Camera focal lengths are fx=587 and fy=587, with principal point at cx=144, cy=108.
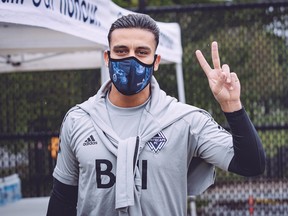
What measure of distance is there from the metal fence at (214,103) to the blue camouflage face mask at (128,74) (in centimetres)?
407

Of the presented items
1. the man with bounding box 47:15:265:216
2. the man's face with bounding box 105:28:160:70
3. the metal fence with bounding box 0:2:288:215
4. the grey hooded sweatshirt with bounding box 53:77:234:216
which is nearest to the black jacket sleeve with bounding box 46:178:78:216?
the man with bounding box 47:15:265:216

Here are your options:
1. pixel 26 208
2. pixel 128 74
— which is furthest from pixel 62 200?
pixel 26 208

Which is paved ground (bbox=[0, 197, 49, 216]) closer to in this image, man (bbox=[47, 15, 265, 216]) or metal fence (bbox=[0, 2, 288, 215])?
metal fence (bbox=[0, 2, 288, 215])

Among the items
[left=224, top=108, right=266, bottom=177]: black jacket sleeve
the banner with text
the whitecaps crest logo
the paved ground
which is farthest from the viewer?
the paved ground

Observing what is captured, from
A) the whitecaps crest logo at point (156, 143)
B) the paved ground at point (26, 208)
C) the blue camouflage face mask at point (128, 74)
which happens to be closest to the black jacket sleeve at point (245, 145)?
the whitecaps crest logo at point (156, 143)

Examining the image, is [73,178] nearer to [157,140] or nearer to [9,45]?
[157,140]

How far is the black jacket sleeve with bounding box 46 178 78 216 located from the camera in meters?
2.48

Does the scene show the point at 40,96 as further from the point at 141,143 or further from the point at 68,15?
the point at 141,143

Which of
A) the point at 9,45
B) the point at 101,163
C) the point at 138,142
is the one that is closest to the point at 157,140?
the point at 138,142

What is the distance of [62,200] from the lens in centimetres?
249

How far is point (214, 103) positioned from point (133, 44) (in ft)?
14.4

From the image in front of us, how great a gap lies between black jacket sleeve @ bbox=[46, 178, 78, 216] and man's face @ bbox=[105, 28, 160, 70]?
590 millimetres

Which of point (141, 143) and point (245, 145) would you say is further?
point (141, 143)

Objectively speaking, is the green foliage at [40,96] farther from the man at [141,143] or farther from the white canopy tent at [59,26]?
the man at [141,143]
